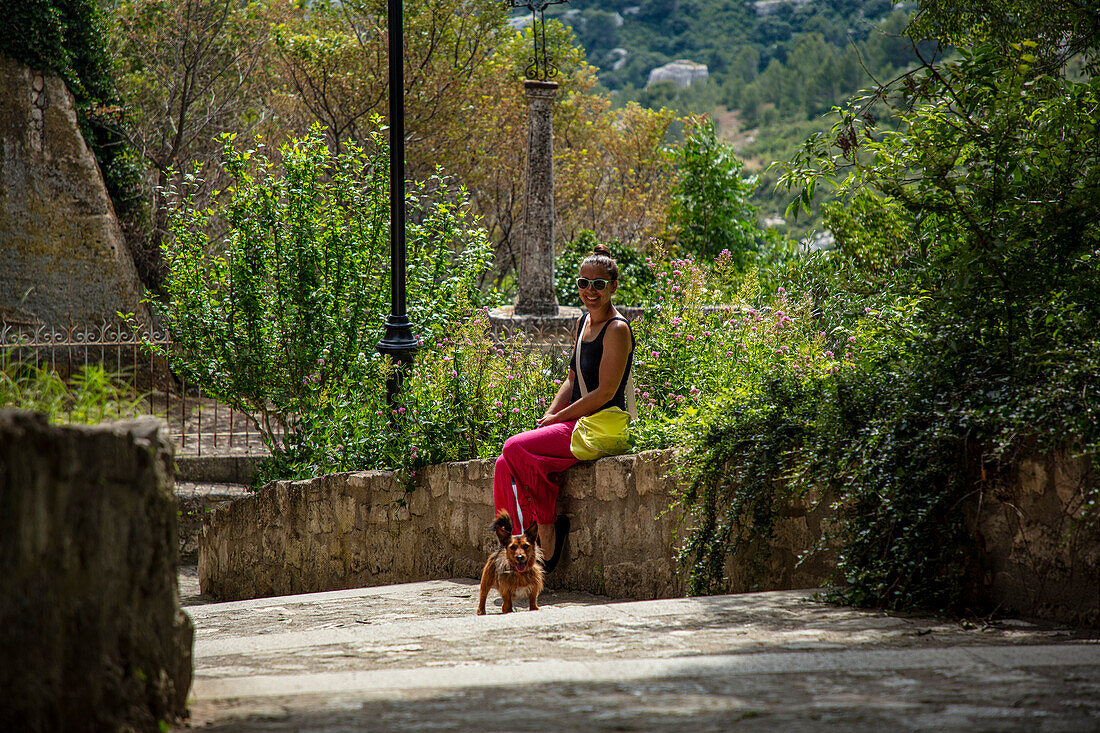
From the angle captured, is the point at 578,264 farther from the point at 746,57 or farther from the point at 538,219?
the point at 746,57

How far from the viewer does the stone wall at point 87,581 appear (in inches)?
80.4

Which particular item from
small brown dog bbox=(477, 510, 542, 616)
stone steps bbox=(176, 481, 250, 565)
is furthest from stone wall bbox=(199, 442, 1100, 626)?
stone steps bbox=(176, 481, 250, 565)

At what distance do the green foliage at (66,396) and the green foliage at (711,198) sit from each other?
14.8 m

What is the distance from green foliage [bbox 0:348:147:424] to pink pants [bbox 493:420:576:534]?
2551mm

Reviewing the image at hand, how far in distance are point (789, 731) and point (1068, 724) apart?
0.69 metres

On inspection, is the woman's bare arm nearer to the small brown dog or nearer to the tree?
the small brown dog

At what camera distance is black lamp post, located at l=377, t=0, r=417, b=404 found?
7141 millimetres

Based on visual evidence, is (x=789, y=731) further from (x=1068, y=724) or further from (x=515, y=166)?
(x=515, y=166)

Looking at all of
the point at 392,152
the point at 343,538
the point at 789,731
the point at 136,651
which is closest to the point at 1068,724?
the point at 789,731

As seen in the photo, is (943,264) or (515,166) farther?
(515,166)

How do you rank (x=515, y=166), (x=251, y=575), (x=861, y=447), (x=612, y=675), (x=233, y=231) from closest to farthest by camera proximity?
(x=612, y=675)
(x=861, y=447)
(x=251, y=575)
(x=233, y=231)
(x=515, y=166)

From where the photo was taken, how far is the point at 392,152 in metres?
7.28

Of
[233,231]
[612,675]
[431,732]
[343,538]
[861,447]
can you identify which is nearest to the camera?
[431,732]

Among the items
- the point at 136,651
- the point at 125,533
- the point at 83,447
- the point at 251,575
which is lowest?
the point at 251,575
